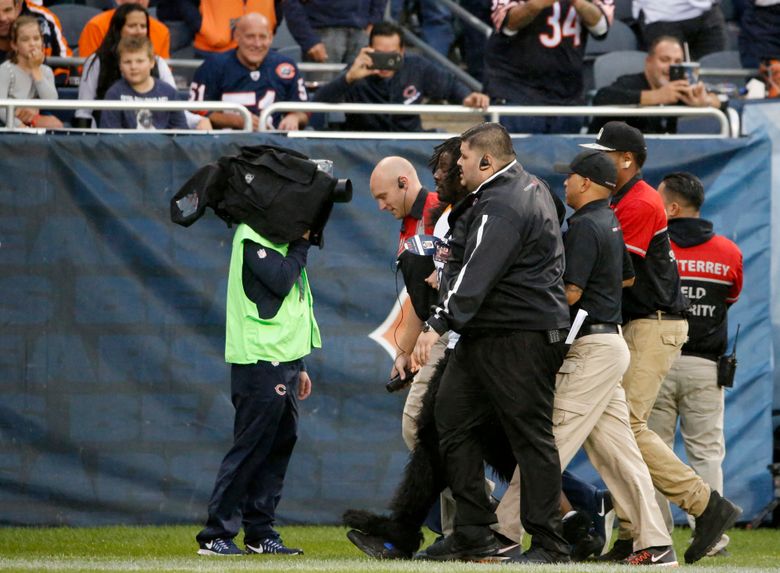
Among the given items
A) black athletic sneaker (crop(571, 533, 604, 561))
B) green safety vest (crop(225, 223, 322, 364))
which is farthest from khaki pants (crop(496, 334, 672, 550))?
green safety vest (crop(225, 223, 322, 364))

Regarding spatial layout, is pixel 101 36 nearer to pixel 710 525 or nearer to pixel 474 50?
pixel 474 50

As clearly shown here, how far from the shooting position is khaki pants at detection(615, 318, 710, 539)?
7.22 metres

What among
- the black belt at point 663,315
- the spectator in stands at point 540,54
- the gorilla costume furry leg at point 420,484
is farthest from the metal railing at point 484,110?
the gorilla costume furry leg at point 420,484

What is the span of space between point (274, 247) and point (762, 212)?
3941mm

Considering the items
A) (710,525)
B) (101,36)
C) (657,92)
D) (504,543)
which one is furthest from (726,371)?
(101,36)

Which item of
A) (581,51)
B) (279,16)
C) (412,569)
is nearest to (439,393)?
(412,569)

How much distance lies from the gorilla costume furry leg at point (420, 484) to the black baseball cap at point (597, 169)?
1.15m

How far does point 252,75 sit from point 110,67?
106 cm

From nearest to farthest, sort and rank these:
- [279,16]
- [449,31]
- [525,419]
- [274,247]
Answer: [525,419] → [274,247] → [279,16] → [449,31]

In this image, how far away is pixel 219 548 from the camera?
7.17 meters

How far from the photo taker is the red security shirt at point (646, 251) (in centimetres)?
716

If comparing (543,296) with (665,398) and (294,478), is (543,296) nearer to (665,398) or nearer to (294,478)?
(665,398)

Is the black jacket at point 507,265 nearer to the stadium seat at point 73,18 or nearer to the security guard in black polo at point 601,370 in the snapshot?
the security guard in black polo at point 601,370

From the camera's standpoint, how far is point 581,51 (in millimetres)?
11047
